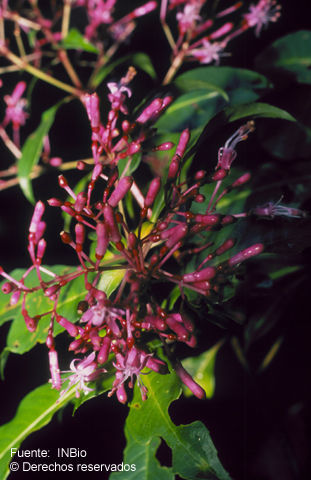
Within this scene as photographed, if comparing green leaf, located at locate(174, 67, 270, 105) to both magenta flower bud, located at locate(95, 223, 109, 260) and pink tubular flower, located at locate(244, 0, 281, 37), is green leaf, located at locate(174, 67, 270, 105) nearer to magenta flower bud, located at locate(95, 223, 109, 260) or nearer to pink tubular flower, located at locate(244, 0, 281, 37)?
pink tubular flower, located at locate(244, 0, 281, 37)

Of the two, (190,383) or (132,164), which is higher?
(132,164)

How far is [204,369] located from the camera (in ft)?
3.49

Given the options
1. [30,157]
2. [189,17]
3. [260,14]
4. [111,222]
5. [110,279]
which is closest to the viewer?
[111,222]

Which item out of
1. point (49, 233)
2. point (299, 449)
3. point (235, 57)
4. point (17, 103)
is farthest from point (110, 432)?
point (235, 57)

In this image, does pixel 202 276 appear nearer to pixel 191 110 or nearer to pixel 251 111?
pixel 251 111

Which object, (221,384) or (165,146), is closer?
(165,146)

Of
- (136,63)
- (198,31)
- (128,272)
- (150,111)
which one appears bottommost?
(128,272)

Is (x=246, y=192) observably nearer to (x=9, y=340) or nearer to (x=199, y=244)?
(x=199, y=244)

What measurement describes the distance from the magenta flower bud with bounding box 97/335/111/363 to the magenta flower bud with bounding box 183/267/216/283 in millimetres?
174

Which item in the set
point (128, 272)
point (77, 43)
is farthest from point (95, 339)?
point (77, 43)

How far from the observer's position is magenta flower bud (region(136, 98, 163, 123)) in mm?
780

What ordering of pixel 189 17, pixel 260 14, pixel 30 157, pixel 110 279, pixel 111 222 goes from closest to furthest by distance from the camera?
pixel 111 222 → pixel 110 279 → pixel 30 157 → pixel 189 17 → pixel 260 14

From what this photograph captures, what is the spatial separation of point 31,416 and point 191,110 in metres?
0.84

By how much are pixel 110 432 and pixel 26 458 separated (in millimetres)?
305
